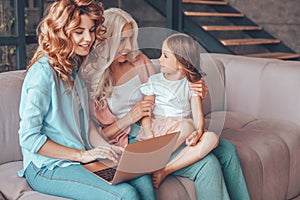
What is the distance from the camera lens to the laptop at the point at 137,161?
4.94 feet

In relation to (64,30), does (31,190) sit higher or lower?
lower

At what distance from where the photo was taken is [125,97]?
1738mm

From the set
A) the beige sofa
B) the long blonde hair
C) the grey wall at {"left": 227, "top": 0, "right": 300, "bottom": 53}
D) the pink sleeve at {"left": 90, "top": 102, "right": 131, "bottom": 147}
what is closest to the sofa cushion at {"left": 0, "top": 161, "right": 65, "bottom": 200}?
the beige sofa

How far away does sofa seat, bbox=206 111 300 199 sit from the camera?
7.58 feet

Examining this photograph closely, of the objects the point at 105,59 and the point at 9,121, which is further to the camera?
the point at 9,121

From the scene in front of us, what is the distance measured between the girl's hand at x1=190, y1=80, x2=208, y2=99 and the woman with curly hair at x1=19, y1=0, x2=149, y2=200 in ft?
1.13

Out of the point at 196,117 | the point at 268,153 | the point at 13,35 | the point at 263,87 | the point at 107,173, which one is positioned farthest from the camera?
the point at 13,35

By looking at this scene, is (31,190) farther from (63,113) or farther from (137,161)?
(137,161)

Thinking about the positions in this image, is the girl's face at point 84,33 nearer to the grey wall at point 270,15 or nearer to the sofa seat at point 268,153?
the sofa seat at point 268,153

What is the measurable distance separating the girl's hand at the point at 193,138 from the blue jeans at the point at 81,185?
201 mm

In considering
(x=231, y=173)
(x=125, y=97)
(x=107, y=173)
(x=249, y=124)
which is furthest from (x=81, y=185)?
(x=249, y=124)

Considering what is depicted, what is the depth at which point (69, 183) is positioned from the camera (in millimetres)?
1679

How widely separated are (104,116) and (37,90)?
0.82 ft

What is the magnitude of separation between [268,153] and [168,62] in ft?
3.05
